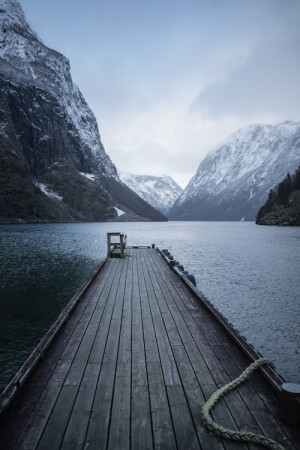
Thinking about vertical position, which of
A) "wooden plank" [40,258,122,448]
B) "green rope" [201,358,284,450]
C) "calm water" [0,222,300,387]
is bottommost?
"calm water" [0,222,300,387]

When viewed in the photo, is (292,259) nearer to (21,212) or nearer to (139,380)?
(139,380)

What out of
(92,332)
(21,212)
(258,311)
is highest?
(21,212)

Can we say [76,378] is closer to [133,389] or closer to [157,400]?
[133,389]

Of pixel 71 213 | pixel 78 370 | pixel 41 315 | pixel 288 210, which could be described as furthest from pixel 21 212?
pixel 78 370

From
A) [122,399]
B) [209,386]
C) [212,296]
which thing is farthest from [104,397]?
[212,296]

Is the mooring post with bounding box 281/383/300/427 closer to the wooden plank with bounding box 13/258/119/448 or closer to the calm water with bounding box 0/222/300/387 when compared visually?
the wooden plank with bounding box 13/258/119/448

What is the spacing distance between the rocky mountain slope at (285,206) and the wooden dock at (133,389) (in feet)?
384

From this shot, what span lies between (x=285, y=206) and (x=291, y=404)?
432 ft

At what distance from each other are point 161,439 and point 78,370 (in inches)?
97.7

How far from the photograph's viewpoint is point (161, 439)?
12.8 ft

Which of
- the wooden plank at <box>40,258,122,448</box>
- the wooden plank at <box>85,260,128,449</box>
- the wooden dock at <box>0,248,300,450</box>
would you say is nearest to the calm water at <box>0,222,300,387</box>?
the wooden plank at <box>40,258,122,448</box>

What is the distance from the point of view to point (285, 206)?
12169cm

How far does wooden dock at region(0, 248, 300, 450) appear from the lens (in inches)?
156

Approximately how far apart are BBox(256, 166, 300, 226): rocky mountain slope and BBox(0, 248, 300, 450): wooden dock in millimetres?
116988
